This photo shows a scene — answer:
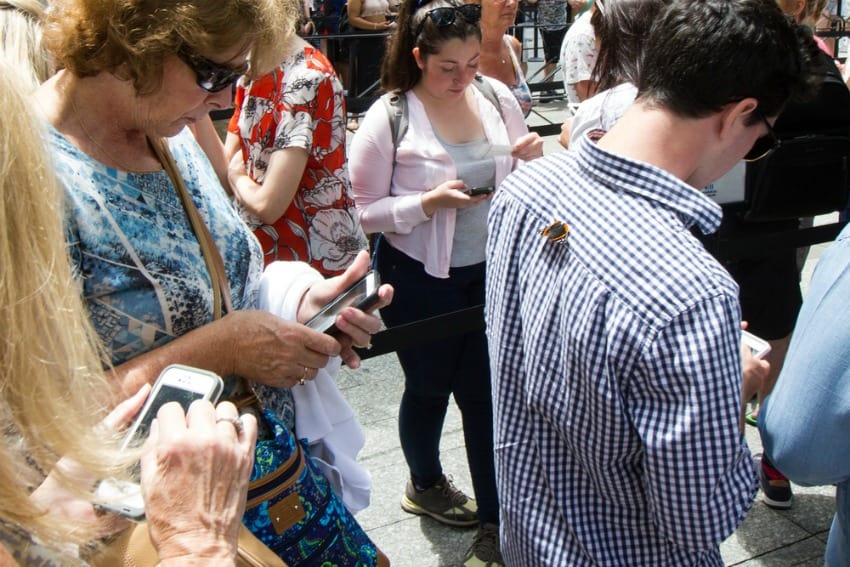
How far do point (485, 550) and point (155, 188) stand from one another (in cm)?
189

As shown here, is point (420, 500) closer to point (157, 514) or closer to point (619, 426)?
point (619, 426)

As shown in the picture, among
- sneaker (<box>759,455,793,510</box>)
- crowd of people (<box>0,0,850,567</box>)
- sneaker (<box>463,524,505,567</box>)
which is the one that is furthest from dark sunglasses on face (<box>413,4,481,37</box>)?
sneaker (<box>759,455,793,510</box>)

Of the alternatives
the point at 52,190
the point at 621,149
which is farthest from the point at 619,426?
the point at 52,190

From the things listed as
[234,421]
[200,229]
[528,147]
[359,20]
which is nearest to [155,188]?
[200,229]

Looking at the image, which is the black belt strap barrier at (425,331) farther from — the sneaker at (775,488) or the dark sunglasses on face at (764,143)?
the sneaker at (775,488)

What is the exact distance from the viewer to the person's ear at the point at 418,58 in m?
3.24

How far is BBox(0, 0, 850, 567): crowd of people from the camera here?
1326 mm

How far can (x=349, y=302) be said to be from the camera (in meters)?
2.07

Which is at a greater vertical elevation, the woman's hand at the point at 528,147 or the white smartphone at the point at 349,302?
the white smartphone at the point at 349,302

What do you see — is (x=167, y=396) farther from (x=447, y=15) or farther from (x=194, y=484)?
(x=447, y=15)

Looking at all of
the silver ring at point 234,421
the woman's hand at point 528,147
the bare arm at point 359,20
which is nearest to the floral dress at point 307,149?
the woman's hand at point 528,147

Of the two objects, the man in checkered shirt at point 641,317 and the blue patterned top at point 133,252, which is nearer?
the man in checkered shirt at point 641,317

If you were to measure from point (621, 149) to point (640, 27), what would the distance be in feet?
4.31

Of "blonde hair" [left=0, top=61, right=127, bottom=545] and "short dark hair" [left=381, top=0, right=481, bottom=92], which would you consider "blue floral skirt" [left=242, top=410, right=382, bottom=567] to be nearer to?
"blonde hair" [left=0, top=61, right=127, bottom=545]
